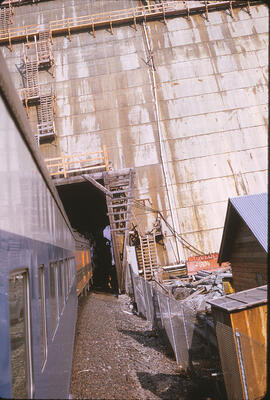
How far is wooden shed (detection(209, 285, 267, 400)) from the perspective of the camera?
4.29 metres

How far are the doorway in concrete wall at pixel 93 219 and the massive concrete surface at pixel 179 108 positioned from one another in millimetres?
3094

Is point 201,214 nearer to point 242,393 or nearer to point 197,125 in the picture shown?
point 197,125

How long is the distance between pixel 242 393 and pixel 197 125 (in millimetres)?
17466

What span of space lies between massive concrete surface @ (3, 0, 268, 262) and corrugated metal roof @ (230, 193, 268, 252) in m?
8.12

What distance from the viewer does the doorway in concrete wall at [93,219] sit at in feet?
58.2

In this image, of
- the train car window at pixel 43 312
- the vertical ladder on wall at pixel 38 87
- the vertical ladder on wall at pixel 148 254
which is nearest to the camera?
the train car window at pixel 43 312

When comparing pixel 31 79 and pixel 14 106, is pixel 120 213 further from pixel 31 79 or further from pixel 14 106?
pixel 31 79

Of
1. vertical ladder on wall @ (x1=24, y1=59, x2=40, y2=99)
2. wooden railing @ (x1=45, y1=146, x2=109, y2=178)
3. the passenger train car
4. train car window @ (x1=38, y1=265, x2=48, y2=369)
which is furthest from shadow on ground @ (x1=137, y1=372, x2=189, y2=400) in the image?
vertical ladder on wall @ (x1=24, y1=59, x2=40, y2=99)

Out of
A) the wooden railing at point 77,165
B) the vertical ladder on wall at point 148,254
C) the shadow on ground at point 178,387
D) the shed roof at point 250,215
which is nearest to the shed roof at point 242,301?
the shadow on ground at point 178,387

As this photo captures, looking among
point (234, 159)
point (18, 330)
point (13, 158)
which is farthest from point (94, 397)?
point (234, 159)

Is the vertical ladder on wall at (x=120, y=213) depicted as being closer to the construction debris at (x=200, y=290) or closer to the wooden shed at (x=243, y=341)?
the construction debris at (x=200, y=290)

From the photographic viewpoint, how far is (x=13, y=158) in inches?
74.8

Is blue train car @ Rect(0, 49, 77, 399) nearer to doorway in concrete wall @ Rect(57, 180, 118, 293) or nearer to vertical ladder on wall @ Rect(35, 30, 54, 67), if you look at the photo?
doorway in concrete wall @ Rect(57, 180, 118, 293)

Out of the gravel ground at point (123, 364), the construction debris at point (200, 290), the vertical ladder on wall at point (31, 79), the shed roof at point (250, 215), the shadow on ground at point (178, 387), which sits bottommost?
the shadow on ground at point (178, 387)
